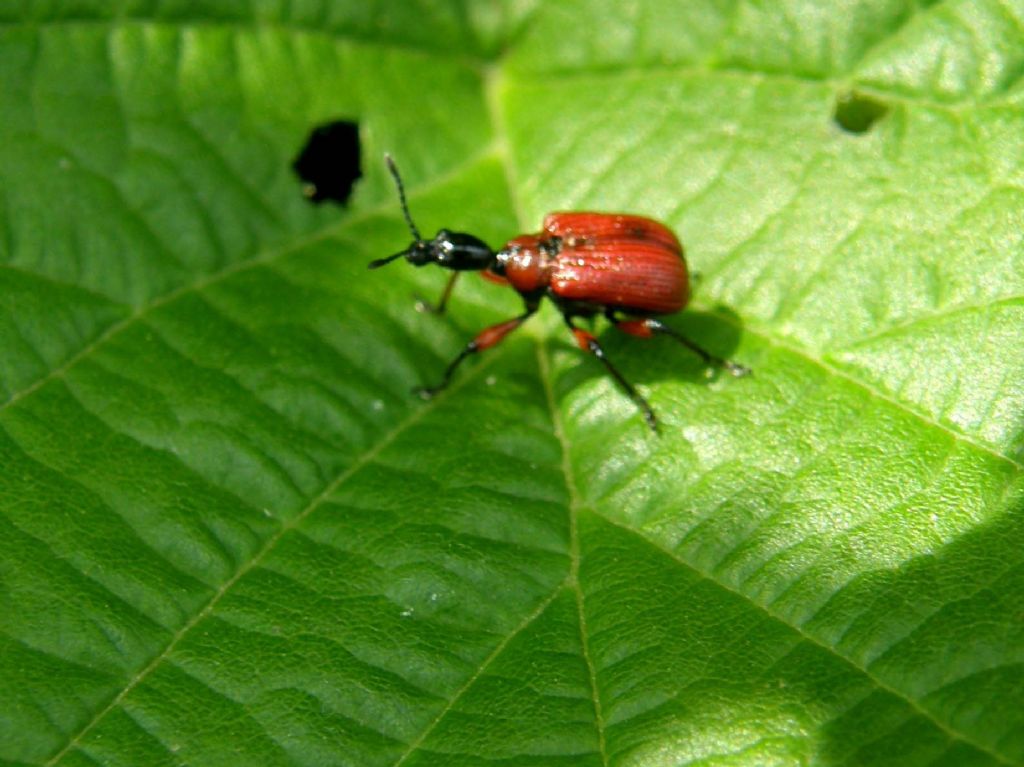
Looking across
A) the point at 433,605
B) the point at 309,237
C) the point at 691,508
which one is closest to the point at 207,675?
the point at 433,605

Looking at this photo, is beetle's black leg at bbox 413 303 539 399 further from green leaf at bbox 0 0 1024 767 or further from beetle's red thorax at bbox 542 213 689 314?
beetle's red thorax at bbox 542 213 689 314

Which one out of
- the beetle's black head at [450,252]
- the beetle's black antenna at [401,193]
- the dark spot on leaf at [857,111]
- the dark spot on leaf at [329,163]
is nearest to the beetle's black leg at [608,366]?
the beetle's black head at [450,252]

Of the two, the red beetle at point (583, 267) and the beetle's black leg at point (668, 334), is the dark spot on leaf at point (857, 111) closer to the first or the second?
the red beetle at point (583, 267)

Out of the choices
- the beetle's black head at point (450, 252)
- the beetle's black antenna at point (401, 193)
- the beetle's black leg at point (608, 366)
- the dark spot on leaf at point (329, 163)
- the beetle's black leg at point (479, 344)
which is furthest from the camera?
the dark spot on leaf at point (329, 163)

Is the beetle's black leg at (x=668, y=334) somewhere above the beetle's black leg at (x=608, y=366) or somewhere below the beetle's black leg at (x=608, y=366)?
above

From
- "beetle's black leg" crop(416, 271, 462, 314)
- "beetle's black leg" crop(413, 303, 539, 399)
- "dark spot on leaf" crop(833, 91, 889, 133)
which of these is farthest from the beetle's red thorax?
"dark spot on leaf" crop(833, 91, 889, 133)
